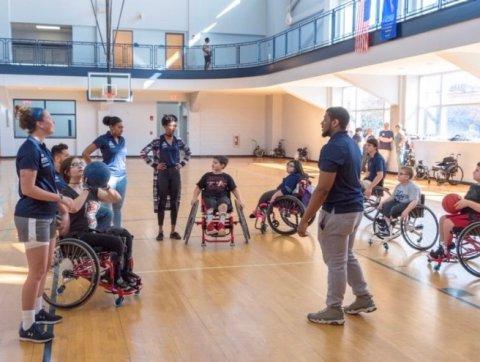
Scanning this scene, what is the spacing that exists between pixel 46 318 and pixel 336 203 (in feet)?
7.02

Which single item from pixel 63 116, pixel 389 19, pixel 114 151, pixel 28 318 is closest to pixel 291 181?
pixel 114 151

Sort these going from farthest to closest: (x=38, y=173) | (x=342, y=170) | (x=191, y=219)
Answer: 1. (x=191, y=219)
2. (x=342, y=170)
3. (x=38, y=173)

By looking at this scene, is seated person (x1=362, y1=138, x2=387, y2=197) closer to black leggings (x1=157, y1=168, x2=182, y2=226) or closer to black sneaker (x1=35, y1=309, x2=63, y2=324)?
black leggings (x1=157, y1=168, x2=182, y2=226)

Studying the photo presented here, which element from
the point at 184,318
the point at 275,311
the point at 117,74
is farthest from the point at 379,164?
the point at 117,74

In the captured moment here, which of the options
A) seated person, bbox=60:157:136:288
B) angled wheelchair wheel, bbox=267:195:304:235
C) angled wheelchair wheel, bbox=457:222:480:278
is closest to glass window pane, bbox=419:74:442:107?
angled wheelchair wheel, bbox=267:195:304:235

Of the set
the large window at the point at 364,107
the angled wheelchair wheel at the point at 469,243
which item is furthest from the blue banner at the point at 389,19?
the angled wheelchair wheel at the point at 469,243

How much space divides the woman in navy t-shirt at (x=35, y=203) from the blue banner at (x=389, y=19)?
941 centimetres

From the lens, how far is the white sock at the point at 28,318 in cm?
353

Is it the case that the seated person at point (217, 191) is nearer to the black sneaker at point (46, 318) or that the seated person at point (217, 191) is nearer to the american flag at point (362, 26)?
the black sneaker at point (46, 318)

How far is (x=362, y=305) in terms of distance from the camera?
4.09m

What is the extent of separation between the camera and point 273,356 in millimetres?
3396

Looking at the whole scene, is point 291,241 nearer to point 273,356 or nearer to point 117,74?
point 273,356

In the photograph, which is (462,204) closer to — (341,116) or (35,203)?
(341,116)

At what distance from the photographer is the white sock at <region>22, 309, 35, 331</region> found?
3533 mm
